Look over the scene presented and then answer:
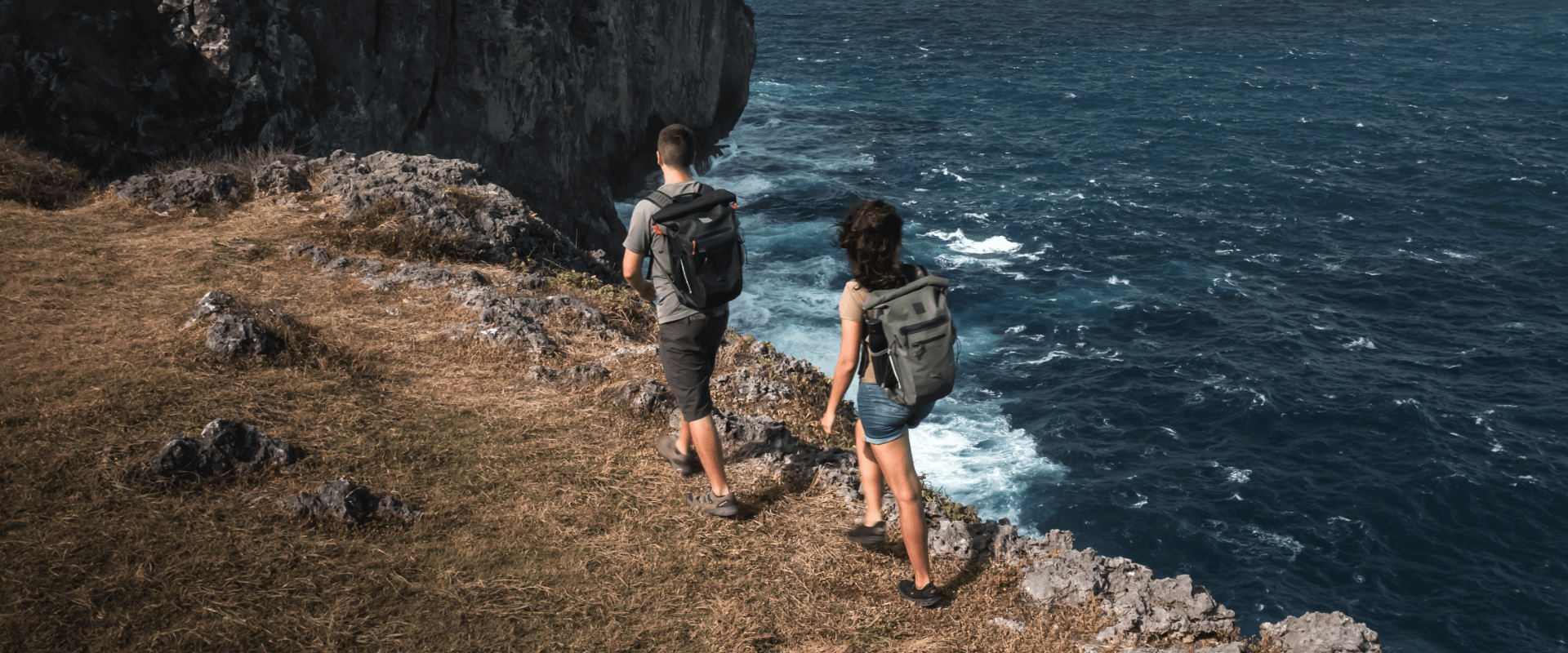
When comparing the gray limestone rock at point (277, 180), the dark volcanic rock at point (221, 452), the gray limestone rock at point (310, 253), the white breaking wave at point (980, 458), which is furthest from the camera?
the white breaking wave at point (980, 458)

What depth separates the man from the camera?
6832 millimetres

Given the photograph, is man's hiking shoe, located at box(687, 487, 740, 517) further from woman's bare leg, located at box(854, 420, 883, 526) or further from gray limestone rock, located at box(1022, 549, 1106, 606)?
gray limestone rock, located at box(1022, 549, 1106, 606)

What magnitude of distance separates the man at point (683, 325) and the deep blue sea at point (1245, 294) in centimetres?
1875

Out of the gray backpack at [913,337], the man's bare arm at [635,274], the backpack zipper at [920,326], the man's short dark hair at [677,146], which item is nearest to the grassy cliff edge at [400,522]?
the man's bare arm at [635,274]

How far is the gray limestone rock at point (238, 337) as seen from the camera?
356 inches

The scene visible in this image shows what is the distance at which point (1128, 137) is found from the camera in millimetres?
55031

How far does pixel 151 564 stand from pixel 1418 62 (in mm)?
81112

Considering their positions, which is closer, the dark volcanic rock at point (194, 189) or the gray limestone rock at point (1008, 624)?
the gray limestone rock at point (1008, 624)

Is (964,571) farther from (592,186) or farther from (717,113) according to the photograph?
(717,113)

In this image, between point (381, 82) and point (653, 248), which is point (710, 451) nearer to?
point (653, 248)

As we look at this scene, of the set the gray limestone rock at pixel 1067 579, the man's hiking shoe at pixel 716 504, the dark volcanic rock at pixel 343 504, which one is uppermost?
the dark volcanic rock at pixel 343 504

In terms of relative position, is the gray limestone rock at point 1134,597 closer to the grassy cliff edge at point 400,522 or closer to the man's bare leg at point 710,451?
the grassy cliff edge at point 400,522

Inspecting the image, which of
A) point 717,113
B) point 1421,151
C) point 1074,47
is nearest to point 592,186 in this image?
point 717,113

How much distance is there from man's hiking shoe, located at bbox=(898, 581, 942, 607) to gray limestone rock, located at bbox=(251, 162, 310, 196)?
1227 cm
